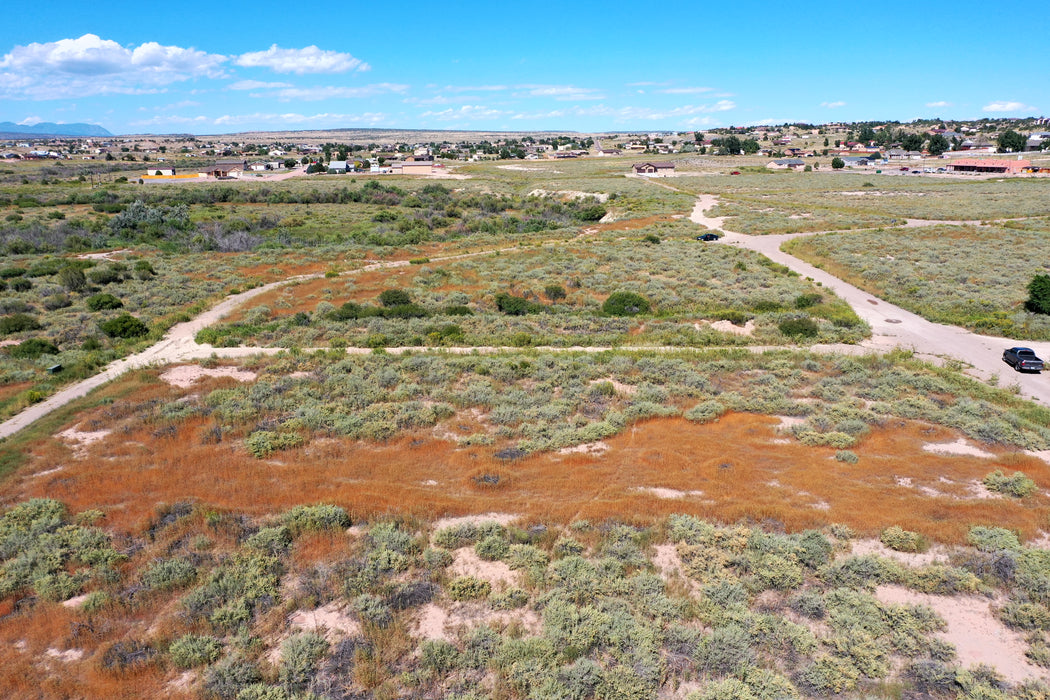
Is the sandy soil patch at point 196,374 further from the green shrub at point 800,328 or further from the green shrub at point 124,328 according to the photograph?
the green shrub at point 800,328

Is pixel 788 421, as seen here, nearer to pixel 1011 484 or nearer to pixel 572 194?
pixel 1011 484

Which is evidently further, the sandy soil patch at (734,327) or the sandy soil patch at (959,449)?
the sandy soil patch at (734,327)

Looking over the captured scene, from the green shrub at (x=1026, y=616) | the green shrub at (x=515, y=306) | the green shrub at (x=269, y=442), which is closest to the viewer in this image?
the green shrub at (x=1026, y=616)

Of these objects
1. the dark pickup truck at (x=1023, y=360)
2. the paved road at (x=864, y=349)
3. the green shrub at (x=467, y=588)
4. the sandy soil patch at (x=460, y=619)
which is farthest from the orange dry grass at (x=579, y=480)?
the dark pickup truck at (x=1023, y=360)

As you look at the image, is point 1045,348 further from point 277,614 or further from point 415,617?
point 277,614

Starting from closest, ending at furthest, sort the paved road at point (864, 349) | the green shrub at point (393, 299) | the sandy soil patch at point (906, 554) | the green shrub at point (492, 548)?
the sandy soil patch at point (906, 554), the green shrub at point (492, 548), the paved road at point (864, 349), the green shrub at point (393, 299)

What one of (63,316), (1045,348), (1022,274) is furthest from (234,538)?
(1022,274)

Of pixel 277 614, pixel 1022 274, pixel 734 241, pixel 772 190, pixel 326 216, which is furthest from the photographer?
pixel 772 190
